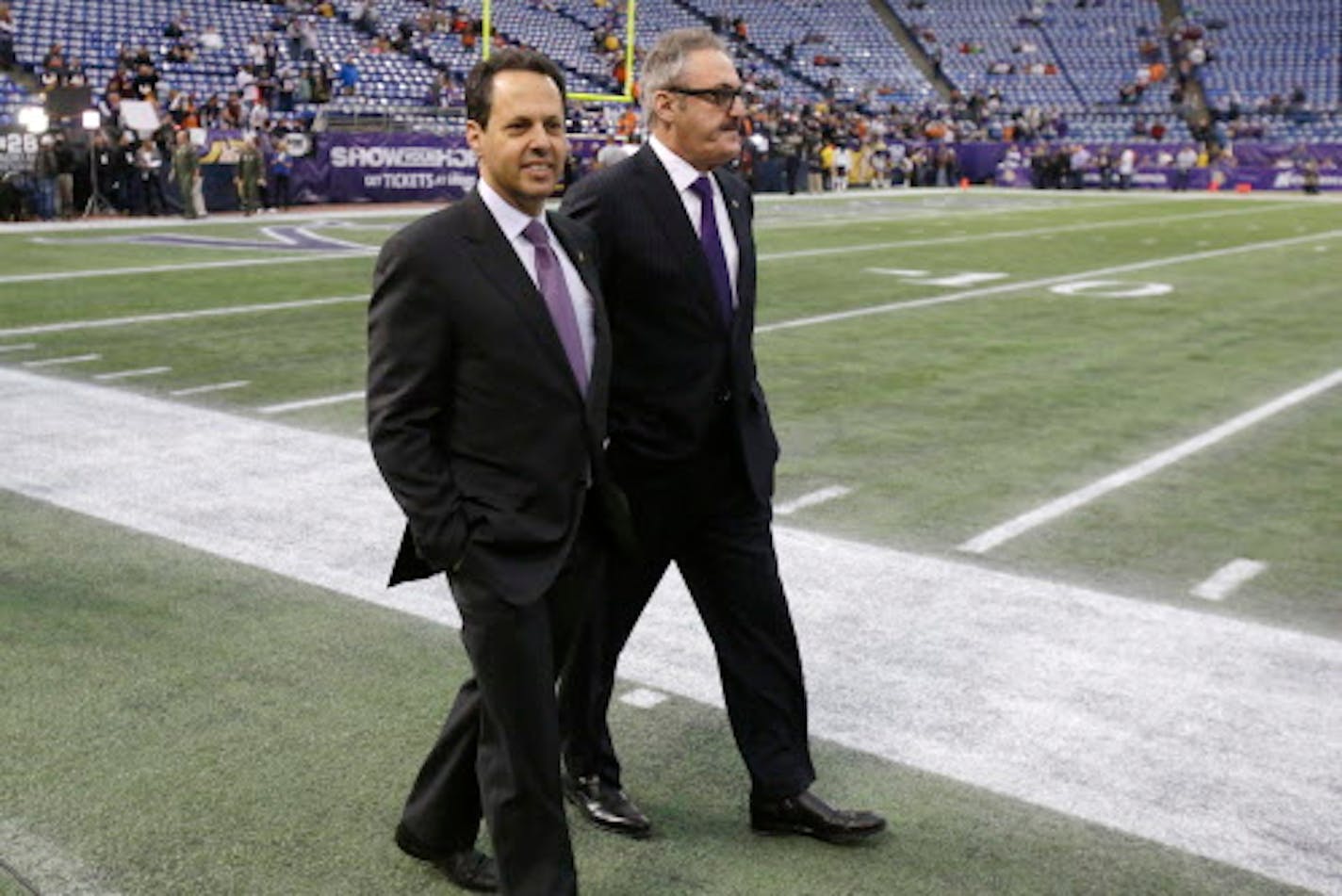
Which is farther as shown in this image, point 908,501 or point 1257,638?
point 908,501

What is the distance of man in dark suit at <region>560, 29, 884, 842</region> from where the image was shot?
3.31 meters

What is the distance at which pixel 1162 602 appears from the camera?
203 inches

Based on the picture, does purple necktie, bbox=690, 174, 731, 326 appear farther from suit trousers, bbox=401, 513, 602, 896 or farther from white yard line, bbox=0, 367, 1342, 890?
white yard line, bbox=0, 367, 1342, 890

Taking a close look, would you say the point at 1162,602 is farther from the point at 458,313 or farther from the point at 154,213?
the point at 154,213

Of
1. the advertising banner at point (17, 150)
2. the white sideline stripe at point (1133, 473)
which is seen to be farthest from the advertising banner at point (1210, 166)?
the white sideline stripe at point (1133, 473)

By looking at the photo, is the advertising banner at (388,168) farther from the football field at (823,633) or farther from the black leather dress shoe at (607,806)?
the black leather dress shoe at (607,806)

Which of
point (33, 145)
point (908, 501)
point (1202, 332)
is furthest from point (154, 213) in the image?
point (908, 501)

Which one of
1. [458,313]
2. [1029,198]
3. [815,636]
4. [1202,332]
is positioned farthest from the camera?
[1029,198]

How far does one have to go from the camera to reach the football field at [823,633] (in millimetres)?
3330

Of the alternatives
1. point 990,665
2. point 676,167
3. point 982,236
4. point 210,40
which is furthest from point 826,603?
point 210,40

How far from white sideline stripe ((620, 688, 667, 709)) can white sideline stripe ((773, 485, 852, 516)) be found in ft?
6.66

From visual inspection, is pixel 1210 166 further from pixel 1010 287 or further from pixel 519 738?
pixel 519 738

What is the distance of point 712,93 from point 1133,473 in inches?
177

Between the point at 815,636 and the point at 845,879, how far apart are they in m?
1.61
